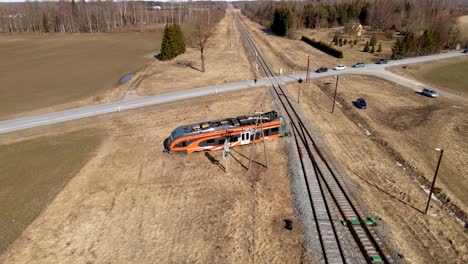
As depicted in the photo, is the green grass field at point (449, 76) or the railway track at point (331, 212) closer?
the railway track at point (331, 212)

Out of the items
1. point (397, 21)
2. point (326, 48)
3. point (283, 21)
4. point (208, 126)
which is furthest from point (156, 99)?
point (397, 21)

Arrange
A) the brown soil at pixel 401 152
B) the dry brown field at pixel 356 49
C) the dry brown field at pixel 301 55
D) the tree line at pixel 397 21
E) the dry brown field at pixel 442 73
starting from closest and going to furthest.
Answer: the brown soil at pixel 401 152 < the dry brown field at pixel 442 73 < the dry brown field at pixel 301 55 < the dry brown field at pixel 356 49 < the tree line at pixel 397 21

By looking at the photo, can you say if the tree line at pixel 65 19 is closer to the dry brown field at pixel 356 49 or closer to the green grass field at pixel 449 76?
the dry brown field at pixel 356 49

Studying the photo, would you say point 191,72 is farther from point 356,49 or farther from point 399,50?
point 399,50

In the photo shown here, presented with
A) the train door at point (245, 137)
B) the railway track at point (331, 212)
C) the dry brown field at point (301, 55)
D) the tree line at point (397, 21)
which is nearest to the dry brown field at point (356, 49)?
the dry brown field at point (301, 55)

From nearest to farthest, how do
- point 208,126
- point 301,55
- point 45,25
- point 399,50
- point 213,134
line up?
point 213,134
point 208,126
point 399,50
point 301,55
point 45,25
